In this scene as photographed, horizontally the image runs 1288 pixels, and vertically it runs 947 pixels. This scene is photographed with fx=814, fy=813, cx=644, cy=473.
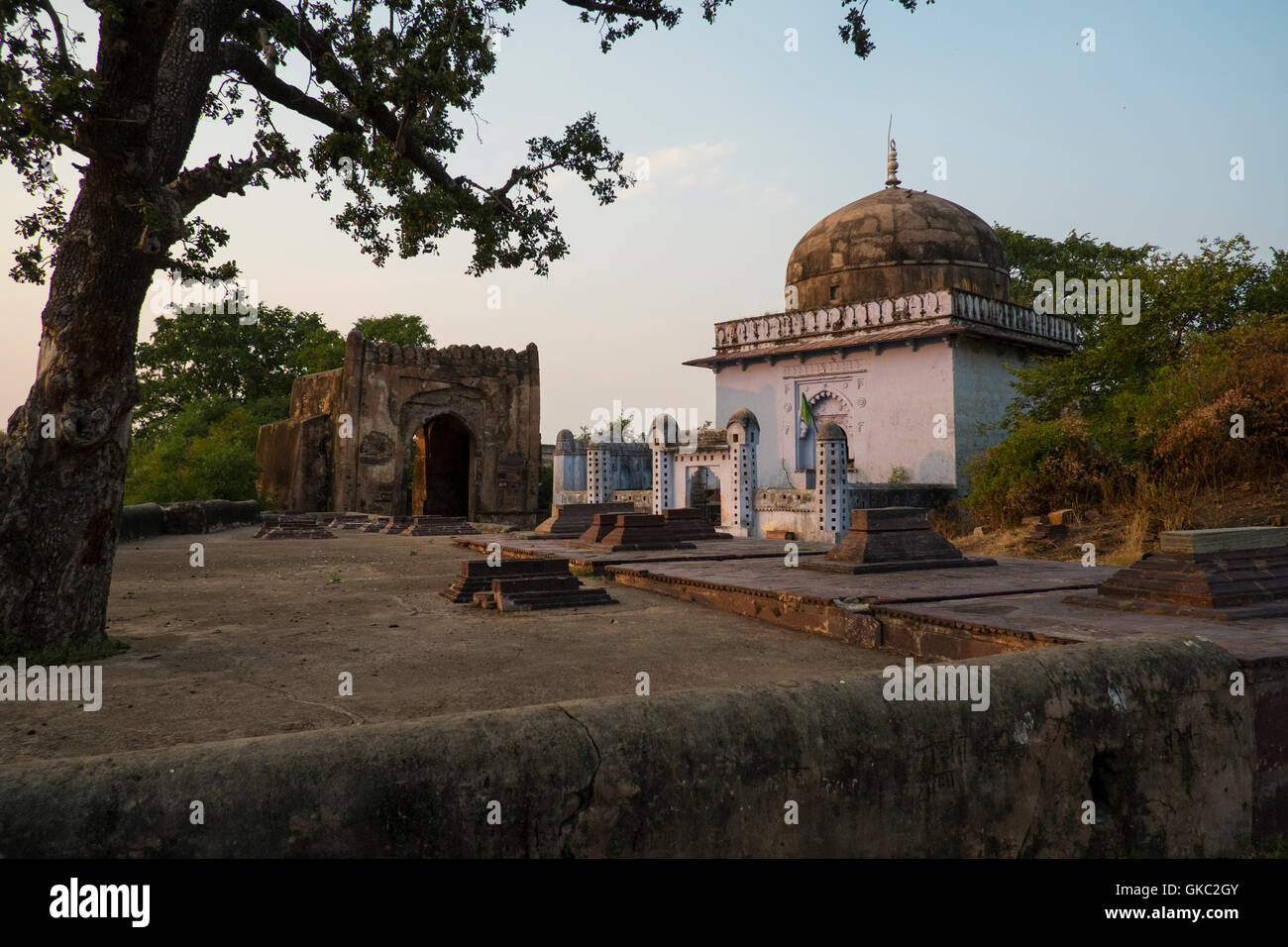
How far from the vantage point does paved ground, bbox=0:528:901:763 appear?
3.51m

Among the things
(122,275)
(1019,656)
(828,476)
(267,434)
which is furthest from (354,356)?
(1019,656)

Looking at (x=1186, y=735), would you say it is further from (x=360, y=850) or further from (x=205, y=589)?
(x=205, y=589)

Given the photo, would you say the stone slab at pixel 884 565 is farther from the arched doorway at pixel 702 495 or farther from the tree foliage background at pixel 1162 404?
the arched doorway at pixel 702 495

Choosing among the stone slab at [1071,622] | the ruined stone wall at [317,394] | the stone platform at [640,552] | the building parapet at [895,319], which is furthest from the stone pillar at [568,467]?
the stone slab at [1071,622]

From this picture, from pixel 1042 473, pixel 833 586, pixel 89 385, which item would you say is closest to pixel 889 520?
pixel 833 586

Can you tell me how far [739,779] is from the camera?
91.1 inches

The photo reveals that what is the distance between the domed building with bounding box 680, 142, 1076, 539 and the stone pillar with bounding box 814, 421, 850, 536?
1.16ft

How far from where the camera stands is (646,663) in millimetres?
4684

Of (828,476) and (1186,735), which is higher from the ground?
(828,476)

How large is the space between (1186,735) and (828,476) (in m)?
10.4

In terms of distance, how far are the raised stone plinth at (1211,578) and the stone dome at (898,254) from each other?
1453 cm

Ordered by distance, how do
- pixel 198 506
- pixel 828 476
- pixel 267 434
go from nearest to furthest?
pixel 828 476, pixel 198 506, pixel 267 434

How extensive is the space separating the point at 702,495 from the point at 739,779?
1530 cm

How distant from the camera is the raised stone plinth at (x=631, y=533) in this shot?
10.3m
